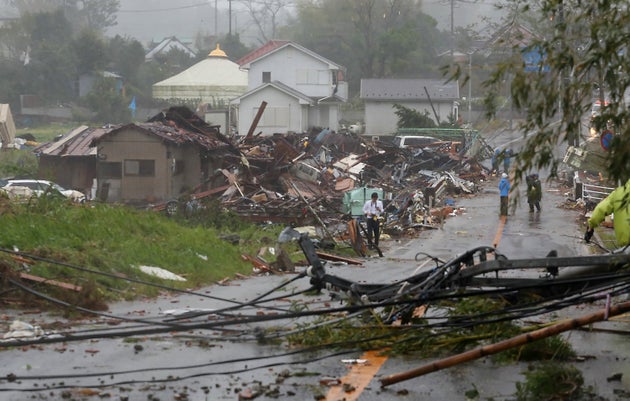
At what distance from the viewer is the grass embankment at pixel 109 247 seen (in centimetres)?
1550

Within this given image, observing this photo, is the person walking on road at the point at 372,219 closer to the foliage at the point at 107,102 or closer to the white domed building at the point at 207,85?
the foliage at the point at 107,102

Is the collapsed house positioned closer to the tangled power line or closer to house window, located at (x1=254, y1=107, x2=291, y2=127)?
the tangled power line

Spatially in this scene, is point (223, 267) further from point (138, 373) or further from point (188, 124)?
point (188, 124)

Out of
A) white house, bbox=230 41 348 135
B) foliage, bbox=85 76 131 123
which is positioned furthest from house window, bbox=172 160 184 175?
foliage, bbox=85 76 131 123

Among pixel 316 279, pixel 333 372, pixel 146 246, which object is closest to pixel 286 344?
pixel 316 279

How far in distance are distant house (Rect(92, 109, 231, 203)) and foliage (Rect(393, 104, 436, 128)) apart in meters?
31.5

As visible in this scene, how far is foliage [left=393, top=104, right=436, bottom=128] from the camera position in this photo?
69.0 m

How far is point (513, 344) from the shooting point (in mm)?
7902

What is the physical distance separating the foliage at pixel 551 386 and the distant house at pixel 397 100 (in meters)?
65.6

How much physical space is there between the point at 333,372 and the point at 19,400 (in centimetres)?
278

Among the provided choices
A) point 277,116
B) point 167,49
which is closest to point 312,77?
point 277,116

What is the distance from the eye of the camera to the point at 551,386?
8125mm

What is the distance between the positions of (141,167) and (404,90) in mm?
39559

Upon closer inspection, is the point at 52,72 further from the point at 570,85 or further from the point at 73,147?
the point at 570,85
